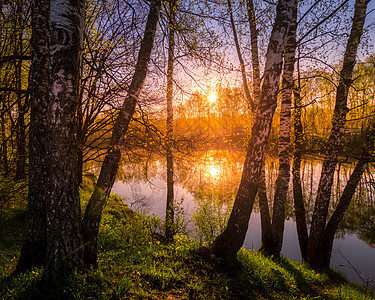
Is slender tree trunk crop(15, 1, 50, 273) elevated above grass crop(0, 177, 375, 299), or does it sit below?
above

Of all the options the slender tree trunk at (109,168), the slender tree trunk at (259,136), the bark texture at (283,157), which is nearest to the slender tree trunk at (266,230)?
the bark texture at (283,157)

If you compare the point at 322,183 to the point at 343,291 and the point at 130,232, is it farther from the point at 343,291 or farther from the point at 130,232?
the point at 130,232

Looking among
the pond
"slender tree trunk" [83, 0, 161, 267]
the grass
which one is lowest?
the pond

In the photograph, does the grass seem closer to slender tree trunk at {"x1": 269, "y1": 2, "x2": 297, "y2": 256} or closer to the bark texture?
the bark texture

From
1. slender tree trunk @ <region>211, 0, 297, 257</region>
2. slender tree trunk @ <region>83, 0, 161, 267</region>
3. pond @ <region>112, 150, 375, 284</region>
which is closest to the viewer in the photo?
slender tree trunk @ <region>83, 0, 161, 267</region>

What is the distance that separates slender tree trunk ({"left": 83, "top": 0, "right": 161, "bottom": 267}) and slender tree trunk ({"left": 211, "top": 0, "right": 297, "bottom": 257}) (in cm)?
254

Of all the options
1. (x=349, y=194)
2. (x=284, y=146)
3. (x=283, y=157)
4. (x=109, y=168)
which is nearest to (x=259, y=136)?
(x=284, y=146)

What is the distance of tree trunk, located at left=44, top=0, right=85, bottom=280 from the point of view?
2910 mm

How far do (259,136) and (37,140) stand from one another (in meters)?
4.35

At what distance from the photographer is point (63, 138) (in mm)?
2975

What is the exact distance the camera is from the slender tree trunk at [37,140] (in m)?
3.67

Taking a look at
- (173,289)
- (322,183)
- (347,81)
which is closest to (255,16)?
A: (347,81)

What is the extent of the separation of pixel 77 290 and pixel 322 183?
7.39m

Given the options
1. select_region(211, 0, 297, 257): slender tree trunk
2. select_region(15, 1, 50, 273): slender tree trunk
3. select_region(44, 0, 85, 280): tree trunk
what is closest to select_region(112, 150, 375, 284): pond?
select_region(211, 0, 297, 257): slender tree trunk
